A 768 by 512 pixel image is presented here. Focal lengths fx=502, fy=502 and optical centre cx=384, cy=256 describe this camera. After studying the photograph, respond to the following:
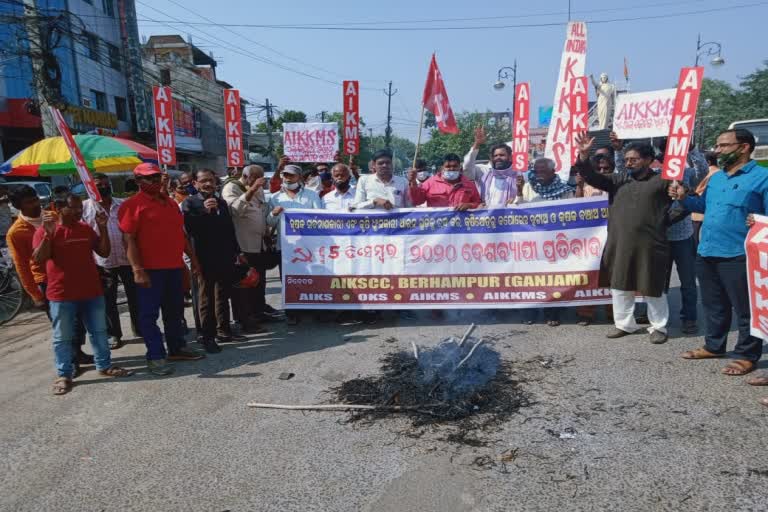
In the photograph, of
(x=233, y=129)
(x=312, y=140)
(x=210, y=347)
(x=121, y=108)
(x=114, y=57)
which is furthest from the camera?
(x=121, y=108)

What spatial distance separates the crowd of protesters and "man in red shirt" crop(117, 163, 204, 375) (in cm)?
1

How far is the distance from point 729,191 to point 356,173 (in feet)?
21.9

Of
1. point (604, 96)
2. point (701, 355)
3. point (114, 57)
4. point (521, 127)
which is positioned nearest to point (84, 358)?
point (701, 355)

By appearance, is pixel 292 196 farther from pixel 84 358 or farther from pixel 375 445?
pixel 375 445

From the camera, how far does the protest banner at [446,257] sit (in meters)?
5.53

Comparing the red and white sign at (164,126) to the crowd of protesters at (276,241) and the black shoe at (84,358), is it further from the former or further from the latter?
the black shoe at (84,358)

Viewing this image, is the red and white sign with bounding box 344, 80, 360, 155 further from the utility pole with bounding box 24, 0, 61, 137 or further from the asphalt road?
the asphalt road

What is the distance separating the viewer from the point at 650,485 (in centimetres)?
268

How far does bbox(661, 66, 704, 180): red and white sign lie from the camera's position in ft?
14.4

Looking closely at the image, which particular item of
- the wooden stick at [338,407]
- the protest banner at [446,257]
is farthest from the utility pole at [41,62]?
the wooden stick at [338,407]

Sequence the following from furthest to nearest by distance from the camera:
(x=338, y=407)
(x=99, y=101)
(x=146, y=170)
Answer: (x=99, y=101) → (x=146, y=170) → (x=338, y=407)

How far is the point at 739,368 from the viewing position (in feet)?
13.2

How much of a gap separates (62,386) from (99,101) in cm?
2458

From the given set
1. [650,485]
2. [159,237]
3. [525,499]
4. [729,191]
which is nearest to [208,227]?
[159,237]
